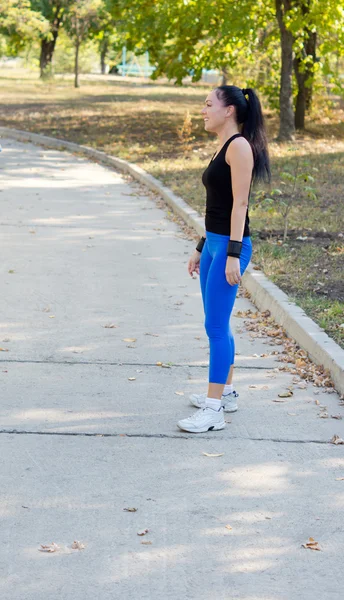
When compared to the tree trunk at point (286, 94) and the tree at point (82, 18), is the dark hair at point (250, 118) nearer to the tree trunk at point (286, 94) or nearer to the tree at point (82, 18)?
the tree trunk at point (286, 94)

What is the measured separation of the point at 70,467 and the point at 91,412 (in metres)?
0.79

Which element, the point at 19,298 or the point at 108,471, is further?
the point at 19,298

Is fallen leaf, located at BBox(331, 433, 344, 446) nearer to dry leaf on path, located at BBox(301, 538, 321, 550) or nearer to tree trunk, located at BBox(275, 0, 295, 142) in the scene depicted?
dry leaf on path, located at BBox(301, 538, 321, 550)

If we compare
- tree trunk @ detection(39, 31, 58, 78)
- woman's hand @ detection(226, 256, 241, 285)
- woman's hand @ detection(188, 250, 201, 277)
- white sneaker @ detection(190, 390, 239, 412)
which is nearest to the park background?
white sneaker @ detection(190, 390, 239, 412)

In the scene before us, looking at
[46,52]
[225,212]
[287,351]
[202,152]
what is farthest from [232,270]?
[46,52]

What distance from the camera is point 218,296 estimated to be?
16.0 ft

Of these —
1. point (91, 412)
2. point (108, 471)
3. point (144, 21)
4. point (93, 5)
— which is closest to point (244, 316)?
point (91, 412)

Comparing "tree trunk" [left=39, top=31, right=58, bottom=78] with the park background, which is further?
"tree trunk" [left=39, top=31, right=58, bottom=78]

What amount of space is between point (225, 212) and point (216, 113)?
52 centimetres

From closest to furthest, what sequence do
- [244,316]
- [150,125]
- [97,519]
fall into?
[97,519], [244,316], [150,125]

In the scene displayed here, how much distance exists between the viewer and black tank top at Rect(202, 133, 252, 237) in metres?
4.72

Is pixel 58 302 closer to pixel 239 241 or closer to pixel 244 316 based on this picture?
pixel 244 316

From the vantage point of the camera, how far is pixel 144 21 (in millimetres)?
21125

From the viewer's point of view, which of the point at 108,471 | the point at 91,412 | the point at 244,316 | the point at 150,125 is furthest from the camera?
the point at 150,125
